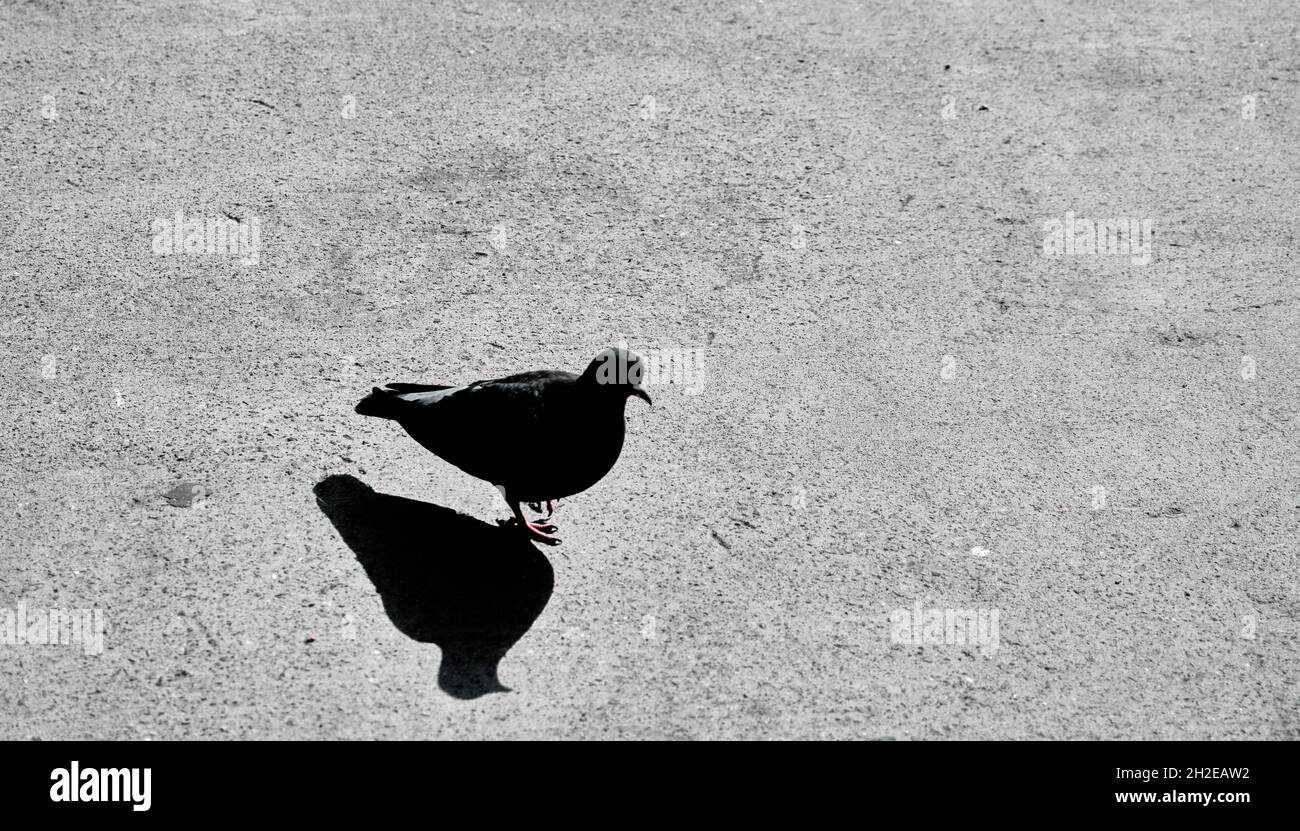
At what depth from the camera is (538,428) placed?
16.9ft

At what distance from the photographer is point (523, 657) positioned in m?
4.84

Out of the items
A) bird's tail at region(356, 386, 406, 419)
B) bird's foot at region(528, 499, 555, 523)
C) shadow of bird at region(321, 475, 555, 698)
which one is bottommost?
shadow of bird at region(321, 475, 555, 698)

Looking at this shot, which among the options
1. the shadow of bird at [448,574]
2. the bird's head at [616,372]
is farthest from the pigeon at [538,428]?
the shadow of bird at [448,574]

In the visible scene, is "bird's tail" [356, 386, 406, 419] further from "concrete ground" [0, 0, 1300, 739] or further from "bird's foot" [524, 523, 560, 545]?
"bird's foot" [524, 523, 560, 545]

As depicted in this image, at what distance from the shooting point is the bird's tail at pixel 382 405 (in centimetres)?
554

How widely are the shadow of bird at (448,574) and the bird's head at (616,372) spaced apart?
0.83 metres

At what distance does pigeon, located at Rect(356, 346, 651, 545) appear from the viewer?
511 centimetres

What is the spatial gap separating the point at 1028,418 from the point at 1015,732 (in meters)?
2.07

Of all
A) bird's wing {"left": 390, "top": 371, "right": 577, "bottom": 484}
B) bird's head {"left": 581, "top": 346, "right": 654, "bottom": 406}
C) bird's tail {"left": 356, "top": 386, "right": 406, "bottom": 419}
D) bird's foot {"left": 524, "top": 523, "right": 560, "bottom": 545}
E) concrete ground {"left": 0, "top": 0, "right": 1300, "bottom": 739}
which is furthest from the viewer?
bird's tail {"left": 356, "top": 386, "right": 406, "bottom": 419}

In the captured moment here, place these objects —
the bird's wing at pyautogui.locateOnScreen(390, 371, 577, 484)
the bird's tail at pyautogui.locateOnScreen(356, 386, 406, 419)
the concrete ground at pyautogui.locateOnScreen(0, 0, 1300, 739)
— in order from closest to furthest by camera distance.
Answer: the concrete ground at pyautogui.locateOnScreen(0, 0, 1300, 739) → the bird's wing at pyautogui.locateOnScreen(390, 371, 577, 484) → the bird's tail at pyautogui.locateOnScreen(356, 386, 406, 419)

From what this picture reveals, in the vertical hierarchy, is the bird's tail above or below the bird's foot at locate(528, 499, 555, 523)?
above

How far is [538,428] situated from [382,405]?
850 mm

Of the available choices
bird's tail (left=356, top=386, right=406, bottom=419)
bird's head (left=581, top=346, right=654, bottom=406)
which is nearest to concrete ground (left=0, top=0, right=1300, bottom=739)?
bird's tail (left=356, top=386, right=406, bottom=419)

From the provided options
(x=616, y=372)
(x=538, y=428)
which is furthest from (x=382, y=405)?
(x=616, y=372)
